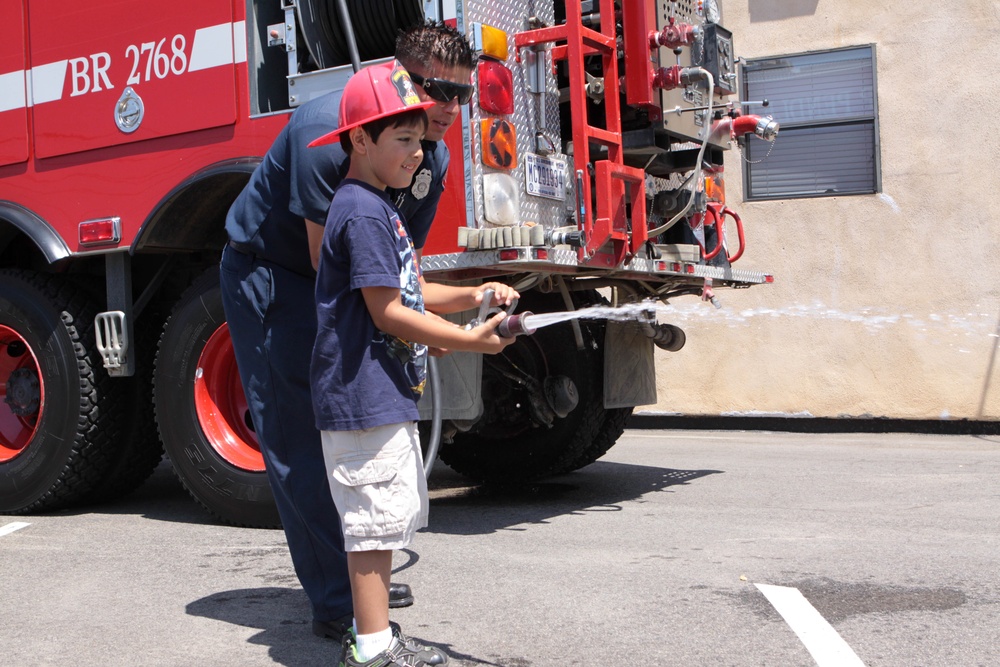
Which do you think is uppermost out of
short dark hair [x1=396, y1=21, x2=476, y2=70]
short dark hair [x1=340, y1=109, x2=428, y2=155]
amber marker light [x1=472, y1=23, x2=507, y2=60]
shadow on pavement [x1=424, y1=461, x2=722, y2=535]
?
amber marker light [x1=472, y1=23, x2=507, y2=60]

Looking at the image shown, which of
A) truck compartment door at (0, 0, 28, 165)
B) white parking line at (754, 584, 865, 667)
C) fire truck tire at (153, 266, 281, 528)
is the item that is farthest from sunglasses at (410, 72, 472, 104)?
truck compartment door at (0, 0, 28, 165)

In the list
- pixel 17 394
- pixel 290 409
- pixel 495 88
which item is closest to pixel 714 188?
pixel 495 88

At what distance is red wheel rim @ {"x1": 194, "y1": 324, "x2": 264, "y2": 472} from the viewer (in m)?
5.56

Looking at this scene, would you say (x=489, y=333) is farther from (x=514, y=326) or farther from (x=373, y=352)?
(x=373, y=352)

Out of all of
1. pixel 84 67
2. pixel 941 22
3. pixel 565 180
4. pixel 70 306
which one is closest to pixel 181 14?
pixel 84 67

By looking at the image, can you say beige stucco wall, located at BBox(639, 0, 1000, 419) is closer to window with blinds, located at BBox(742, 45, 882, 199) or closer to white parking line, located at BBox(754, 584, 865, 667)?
window with blinds, located at BBox(742, 45, 882, 199)

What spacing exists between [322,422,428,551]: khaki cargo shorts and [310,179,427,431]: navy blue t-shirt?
58mm

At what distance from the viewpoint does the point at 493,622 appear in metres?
3.82

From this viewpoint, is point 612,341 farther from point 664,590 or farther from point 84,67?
point 84,67

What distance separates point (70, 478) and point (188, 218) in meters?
1.47

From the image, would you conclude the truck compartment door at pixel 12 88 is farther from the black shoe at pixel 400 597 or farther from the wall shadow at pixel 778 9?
the wall shadow at pixel 778 9

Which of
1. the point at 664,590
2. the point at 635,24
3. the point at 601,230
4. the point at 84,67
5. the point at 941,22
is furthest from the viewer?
the point at 941,22

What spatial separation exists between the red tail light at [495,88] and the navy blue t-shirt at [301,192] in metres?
1.20

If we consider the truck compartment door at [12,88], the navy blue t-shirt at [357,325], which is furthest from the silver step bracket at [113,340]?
the navy blue t-shirt at [357,325]
